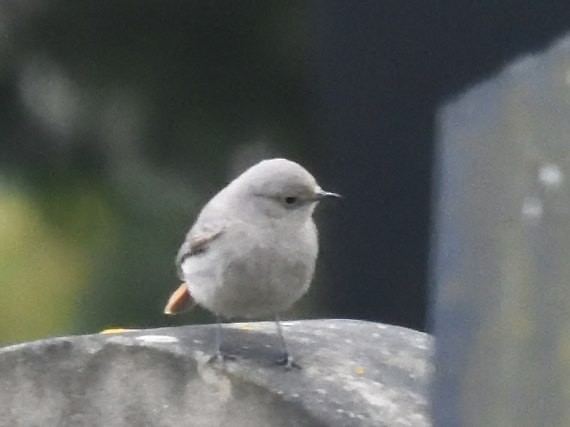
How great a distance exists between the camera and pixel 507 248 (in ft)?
5.53

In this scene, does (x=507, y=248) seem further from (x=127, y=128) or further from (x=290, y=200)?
(x=127, y=128)

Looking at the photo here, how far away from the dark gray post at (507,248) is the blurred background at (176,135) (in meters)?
3.28

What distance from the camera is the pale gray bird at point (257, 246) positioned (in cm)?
340

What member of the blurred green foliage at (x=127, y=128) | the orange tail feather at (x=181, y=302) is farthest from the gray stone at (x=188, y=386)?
the blurred green foliage at (x=127, y=128)

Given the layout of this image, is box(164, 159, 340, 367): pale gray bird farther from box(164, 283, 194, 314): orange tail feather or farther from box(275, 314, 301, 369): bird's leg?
box(164, 283, 194, 314): orange tail feather

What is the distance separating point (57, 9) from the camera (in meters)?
5.30

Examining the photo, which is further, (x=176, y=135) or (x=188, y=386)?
(x=176, y=135)

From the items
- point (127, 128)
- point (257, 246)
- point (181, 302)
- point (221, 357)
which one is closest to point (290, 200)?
point (257, 246)

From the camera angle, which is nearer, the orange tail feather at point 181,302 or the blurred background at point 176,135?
the orange tail feather at point 181,302

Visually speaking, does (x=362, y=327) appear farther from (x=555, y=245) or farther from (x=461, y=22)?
(x=555, y=245)

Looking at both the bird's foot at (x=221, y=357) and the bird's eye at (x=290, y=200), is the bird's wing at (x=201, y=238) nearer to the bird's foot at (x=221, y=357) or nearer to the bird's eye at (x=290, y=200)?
the bird's eye at (x=290, y=200)

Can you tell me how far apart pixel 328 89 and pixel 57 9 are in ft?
3.63

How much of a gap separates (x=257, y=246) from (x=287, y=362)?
0.42 meters

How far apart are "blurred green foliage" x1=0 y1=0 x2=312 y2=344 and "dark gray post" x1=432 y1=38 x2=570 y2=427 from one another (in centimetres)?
334
